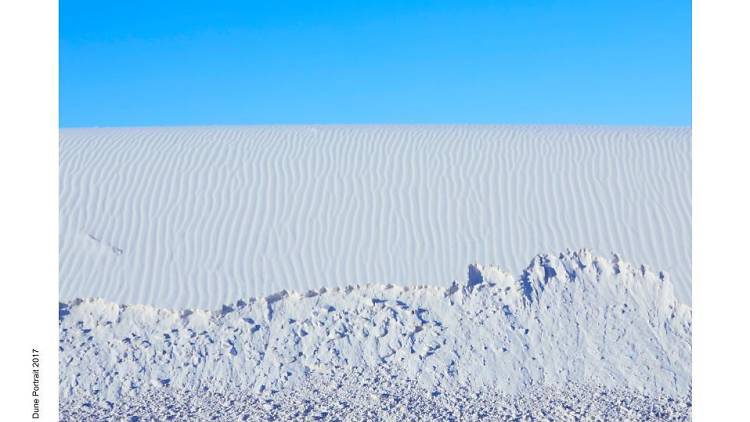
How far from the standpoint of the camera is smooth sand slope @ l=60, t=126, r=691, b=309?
934 centimetres

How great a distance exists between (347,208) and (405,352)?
3.54 metres

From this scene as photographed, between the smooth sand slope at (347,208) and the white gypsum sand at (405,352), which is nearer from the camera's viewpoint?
the white gypsum sand at (405,352)

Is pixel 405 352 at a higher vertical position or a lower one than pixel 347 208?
lower

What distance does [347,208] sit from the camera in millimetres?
10812

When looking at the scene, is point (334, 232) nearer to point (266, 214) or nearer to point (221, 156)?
point (266, 214)

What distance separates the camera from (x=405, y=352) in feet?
25.3

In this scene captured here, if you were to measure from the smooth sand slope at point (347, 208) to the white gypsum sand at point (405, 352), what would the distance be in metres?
0.55

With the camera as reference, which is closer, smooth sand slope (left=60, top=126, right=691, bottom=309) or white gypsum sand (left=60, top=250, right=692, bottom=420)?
white gypsum sand (left=60, top=250, right=692, bottom=420)

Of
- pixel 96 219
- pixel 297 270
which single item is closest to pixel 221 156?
pixel 96 219

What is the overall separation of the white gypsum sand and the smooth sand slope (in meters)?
0.55

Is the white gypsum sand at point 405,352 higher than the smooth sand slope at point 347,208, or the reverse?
the smooth sand slope at point 347,208

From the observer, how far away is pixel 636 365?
24.9ft

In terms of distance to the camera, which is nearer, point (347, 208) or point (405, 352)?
point (405, 352)

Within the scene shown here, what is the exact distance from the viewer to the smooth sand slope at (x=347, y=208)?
934cm
